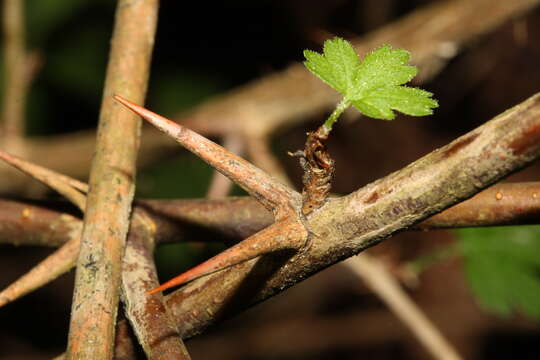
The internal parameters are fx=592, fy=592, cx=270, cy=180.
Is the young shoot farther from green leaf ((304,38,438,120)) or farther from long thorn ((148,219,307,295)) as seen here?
long thorn ((148,219,307,295))

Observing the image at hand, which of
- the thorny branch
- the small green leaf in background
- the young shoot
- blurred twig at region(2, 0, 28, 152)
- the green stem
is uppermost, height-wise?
blurred twig at region(2, 0, 28, 152)

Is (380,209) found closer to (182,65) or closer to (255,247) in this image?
(255,247)

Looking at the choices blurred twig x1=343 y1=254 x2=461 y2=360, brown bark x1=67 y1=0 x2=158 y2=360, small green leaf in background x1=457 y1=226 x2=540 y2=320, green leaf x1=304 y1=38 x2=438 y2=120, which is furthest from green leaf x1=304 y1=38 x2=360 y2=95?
small green leaf in background x1=457 y1=226 x2=540 y2=320

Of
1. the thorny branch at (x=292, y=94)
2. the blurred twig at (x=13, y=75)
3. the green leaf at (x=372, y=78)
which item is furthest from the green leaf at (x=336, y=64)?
the blurred twig at (x=13, y=75)

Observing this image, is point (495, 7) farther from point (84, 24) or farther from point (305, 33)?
point (84, 24)

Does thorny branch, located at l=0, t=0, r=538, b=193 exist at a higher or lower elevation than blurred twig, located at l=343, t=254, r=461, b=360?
higher

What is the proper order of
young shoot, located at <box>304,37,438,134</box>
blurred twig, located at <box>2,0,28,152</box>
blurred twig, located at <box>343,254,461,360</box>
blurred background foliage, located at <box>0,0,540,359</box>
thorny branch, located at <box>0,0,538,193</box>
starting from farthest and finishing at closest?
blurred background foliage, located at <box>0,0,540,359</box>
blurred twig, located at <box>2,0,28,152</box>
thorny branch, located at <box>0,0,538,193</box>
blurred twig, located at <box>343,254,461,360</box>
young shoot, located at <box>304,37,438,134</box>

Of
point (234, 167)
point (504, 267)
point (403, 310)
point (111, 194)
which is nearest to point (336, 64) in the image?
point (234, 167)

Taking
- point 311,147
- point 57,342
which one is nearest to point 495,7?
point 311,147

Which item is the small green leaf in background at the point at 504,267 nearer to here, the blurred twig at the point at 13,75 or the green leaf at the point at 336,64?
the green leaf at the point at 336,64
